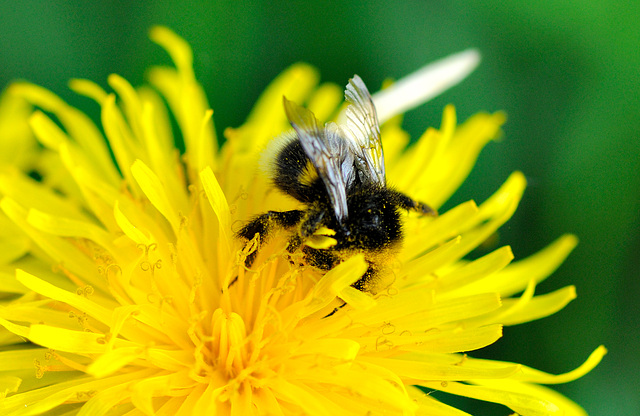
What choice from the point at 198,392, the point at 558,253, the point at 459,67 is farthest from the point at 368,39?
the point at 198,392

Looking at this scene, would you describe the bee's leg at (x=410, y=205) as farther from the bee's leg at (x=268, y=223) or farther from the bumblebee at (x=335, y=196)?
the bee's leg at (x=268, y=223)

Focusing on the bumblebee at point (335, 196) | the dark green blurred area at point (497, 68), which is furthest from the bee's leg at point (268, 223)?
the dark green blurred area at point (497, 68)

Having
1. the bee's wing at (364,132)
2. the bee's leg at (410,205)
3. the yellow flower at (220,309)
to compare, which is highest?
the bee's wing at (364,132)

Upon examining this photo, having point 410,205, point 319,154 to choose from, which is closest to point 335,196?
point 319,154

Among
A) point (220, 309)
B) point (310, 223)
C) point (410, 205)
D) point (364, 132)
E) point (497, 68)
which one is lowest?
point (220, 309)

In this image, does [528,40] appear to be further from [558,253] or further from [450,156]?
[558,253]

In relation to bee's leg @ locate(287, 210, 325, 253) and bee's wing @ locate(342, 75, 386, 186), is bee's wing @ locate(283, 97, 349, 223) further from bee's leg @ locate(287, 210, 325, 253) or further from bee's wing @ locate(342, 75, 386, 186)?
bee's wing @ locate(342, 75, 386, 186)

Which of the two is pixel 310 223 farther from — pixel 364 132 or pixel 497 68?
pixel 497 68
